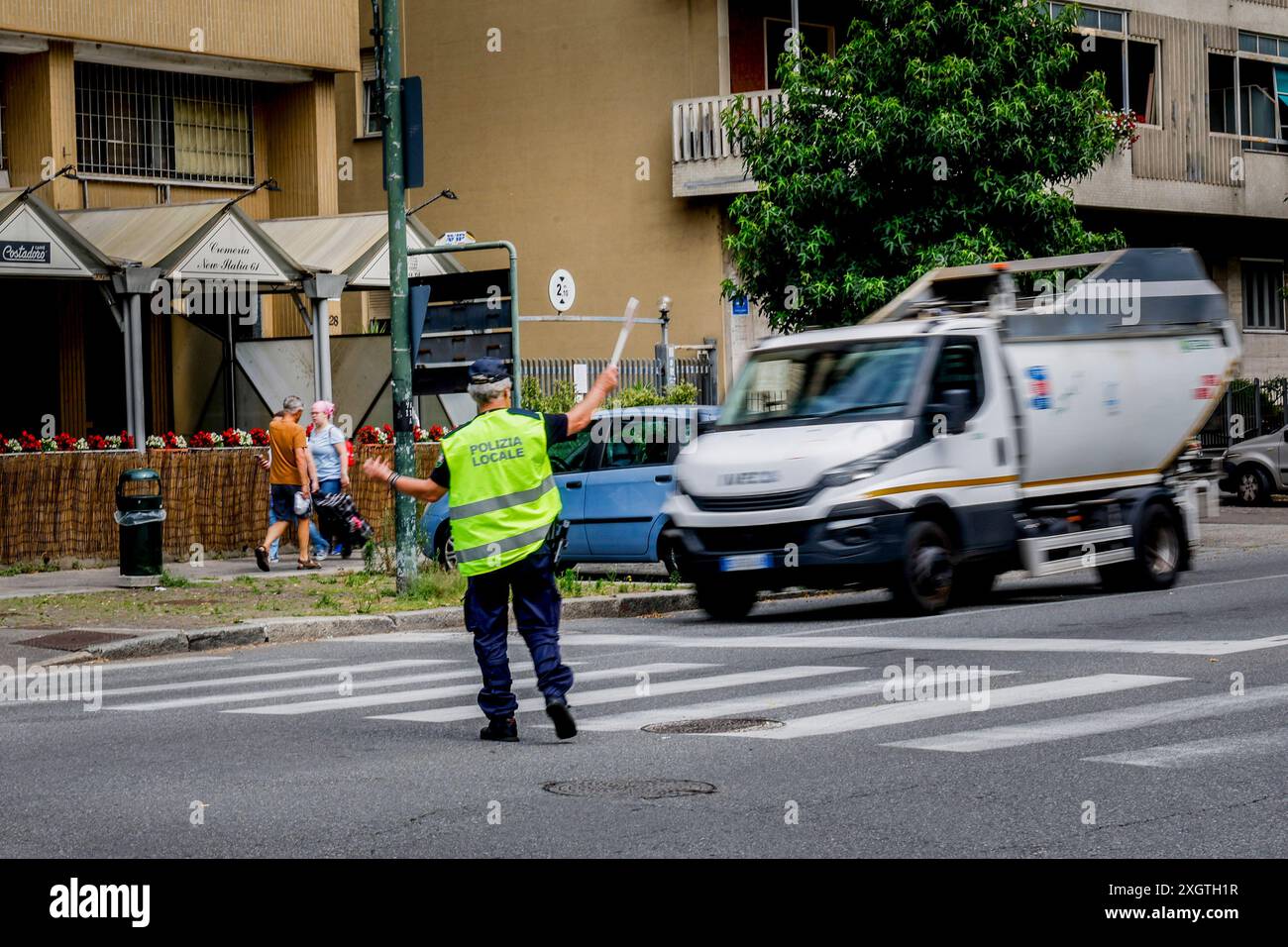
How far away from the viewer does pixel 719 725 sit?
955 cm

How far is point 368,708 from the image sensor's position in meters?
10.7

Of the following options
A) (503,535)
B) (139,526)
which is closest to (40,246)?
(139,526)

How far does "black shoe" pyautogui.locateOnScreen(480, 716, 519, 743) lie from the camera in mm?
9352

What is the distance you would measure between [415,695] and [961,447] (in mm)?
5637

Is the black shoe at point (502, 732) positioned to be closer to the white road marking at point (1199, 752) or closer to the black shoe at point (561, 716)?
the black shoe at point (561, 716)

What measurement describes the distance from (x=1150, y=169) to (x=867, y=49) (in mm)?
11590

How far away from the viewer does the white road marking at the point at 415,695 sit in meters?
10.7

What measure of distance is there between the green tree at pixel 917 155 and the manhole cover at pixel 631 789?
46.7 feet

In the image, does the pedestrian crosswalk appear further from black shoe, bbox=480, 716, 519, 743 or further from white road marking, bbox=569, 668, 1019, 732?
black shoe, bbox=480, 716, 519, 743

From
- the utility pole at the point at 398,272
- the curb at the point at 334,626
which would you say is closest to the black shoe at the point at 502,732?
the curb at the point at 334,626

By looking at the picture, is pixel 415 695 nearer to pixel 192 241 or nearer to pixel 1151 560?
pixel 1151 560
